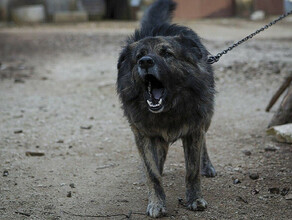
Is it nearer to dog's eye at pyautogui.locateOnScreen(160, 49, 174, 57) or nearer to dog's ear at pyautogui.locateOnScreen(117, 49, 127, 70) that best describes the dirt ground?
dog's ear at pyautogui.locateOnScreen(117, 49, 127, 70)

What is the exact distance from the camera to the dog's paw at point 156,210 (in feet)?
14.2

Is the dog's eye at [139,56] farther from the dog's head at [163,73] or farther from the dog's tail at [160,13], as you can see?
the dog's tail at [160,13]

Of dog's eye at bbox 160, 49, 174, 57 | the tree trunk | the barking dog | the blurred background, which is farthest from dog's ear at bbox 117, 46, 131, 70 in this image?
the blurred background

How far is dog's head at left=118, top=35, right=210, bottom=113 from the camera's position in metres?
4.20

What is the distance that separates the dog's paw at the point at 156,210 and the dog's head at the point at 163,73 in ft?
2.72

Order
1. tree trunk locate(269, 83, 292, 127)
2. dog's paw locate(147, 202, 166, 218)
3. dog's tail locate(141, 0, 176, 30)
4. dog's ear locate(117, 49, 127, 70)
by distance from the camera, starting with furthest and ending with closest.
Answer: tree trunk locate(269, 83, 292, 127), dog's tail locate(141, 0, 176, 30), dog's ear locate(117, 49, 127, 70), dog's paw locate(147, 202, 166, 218)

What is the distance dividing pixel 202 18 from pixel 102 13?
163 inches

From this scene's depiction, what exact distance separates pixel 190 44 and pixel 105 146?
233 cm

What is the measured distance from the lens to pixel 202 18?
795 inches

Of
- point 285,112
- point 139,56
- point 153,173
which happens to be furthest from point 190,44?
point 285,112

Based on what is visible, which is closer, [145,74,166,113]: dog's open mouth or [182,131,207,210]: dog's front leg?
[145,74,166,113]: dog's open mouth

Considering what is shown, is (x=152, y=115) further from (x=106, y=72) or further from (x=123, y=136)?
(x=106, y=72)

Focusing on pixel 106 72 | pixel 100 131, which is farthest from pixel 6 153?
pixel 106 72

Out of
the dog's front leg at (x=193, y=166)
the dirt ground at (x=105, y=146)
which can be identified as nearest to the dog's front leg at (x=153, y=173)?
the dirt ground at (x=105, y=146)
